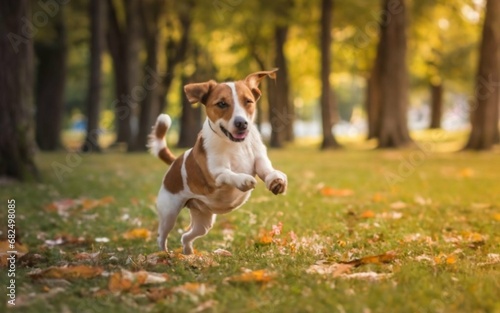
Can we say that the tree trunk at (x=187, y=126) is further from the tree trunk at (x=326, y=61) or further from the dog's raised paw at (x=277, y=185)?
the dog's raised paw at (x=277, y=185)

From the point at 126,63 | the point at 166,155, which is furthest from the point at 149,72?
the point at 166,155

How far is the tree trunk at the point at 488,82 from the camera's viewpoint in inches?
968

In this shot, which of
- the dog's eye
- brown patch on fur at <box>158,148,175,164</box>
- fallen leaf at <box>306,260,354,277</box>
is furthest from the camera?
brown patch on fur at <box>158,148,175,164</box>

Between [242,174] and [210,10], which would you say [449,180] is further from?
[210,10]

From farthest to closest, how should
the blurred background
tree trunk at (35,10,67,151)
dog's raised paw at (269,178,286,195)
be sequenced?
tree trunk at (35,10,67,151), the blurred background, dog's raised paw at (269,178,286,195)

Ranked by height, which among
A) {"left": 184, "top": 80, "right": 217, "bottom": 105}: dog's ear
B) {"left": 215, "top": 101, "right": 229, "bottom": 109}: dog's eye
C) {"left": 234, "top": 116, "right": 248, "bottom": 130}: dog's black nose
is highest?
{"left": 184, "top": 80, "right": 217, "bottom": 105}: dog's ear

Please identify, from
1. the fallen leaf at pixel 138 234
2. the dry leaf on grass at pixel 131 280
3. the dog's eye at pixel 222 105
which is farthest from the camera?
the fallen leaf at pixel 138 234

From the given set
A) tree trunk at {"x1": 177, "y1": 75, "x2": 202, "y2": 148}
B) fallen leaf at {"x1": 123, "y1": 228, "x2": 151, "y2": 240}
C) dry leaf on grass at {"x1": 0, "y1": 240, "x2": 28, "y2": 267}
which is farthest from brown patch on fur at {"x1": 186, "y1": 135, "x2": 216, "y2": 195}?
tree trunk at {"x1": 177, "y1": 75, "x2": 202, "y2": 148}

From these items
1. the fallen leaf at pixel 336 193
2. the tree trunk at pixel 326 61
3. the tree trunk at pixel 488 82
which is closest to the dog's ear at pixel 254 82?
the fallen leaf at pixel 336 193

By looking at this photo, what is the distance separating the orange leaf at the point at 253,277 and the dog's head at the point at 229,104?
1.42m

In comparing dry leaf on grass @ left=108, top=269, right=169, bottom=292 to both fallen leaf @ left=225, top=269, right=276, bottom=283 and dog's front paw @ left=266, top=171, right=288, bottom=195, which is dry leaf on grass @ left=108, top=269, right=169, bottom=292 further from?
dog's front paw @ left=266, top=171, right=288, bottom=195

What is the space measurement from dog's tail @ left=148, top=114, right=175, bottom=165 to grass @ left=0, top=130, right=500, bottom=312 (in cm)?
101

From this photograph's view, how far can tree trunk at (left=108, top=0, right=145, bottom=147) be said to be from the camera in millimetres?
29469

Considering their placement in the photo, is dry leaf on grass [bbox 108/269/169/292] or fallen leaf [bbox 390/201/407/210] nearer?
dry leaf on grass [bbox 108/269/169/292]
